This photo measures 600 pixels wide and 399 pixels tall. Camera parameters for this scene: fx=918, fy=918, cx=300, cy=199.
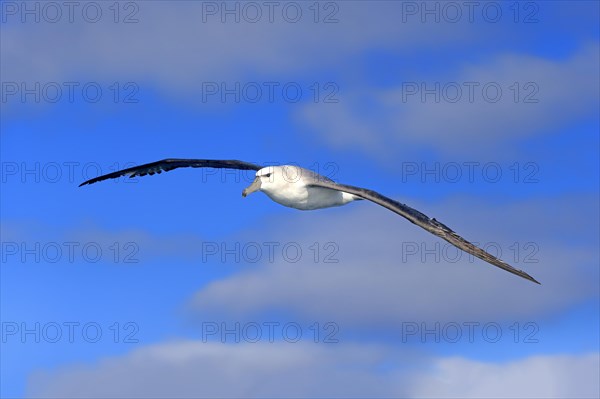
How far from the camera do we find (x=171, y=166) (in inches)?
1063

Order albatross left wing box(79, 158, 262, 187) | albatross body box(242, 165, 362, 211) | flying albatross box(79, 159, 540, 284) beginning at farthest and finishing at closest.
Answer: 1. albatross left wing box(79, 158, 262, 187)
2. albatross body box(242, 165, 362, 211)
3. flying albatross box(79, 159, 540, 284)

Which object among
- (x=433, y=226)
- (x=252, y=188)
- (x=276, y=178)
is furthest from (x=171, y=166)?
(x=433, y=226)

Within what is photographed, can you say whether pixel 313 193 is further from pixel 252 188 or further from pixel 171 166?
pixel 171 166

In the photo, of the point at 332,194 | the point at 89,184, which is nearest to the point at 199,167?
the point at 89,184

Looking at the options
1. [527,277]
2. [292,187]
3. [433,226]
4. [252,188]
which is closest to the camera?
[527,277]

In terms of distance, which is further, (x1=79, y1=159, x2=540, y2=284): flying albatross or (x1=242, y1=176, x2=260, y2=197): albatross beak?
(x1=242, y1=176, x2=260, y2=197): albatross beak

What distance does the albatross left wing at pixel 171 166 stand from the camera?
25812mm

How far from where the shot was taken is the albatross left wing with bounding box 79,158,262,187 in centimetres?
2581

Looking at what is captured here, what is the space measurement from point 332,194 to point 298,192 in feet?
3.13

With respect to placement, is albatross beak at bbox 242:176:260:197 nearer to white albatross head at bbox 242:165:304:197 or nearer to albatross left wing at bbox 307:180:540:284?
white albatross head at bbox 242:165:304:197

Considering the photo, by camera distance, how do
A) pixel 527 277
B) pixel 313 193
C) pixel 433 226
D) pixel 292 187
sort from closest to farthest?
1. pixel 527 277
2. pixel 433 226
3. pixel 292 187
4. pixel 313 193

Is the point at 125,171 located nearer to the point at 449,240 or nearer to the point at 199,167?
the point at 199,167

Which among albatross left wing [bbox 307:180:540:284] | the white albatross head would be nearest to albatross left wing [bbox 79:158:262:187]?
the white albatross head

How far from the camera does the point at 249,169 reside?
84.3 ft
